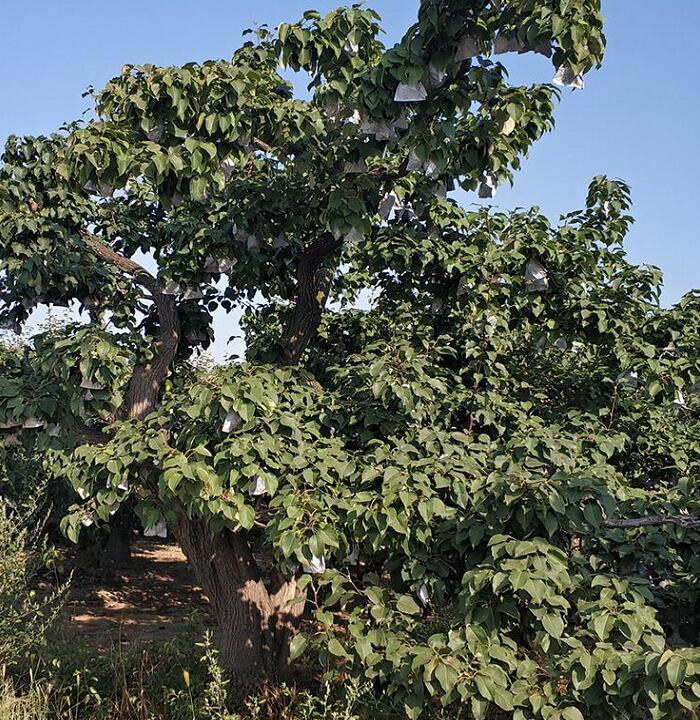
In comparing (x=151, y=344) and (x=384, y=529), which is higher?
(x=151, y=344)

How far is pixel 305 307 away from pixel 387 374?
1.45 meters

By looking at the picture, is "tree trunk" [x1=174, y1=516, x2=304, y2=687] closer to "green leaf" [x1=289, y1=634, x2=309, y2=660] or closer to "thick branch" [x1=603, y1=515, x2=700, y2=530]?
"green leaf" [x1=289, y1=634, x2=309, y2=660]

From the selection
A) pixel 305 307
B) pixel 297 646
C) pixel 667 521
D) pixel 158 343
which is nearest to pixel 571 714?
pixel 667 521

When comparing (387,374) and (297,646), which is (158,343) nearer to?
(387,374)

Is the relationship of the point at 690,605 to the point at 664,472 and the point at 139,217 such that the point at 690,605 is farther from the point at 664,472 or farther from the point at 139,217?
the point at 139,217

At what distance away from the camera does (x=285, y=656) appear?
14.7 feet

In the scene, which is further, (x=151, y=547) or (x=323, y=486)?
(x=151, y=547)

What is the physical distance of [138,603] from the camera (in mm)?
7410

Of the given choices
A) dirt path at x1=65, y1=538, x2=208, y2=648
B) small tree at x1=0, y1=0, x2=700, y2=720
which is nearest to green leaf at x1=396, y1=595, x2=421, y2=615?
small tree at x1=0, y1=0, x2=700, y2=720

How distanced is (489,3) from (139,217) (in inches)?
141

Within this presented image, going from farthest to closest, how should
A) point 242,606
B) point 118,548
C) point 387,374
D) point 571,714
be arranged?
point 118,548 < point 242,606 < point 387,374 < point 571,714

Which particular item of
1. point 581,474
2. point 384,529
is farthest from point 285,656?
point 581,474

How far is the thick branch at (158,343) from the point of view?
4.77 metres

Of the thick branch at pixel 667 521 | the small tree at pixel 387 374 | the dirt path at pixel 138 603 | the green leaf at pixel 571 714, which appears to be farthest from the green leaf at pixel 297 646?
the dirt path at pixel 138 603
